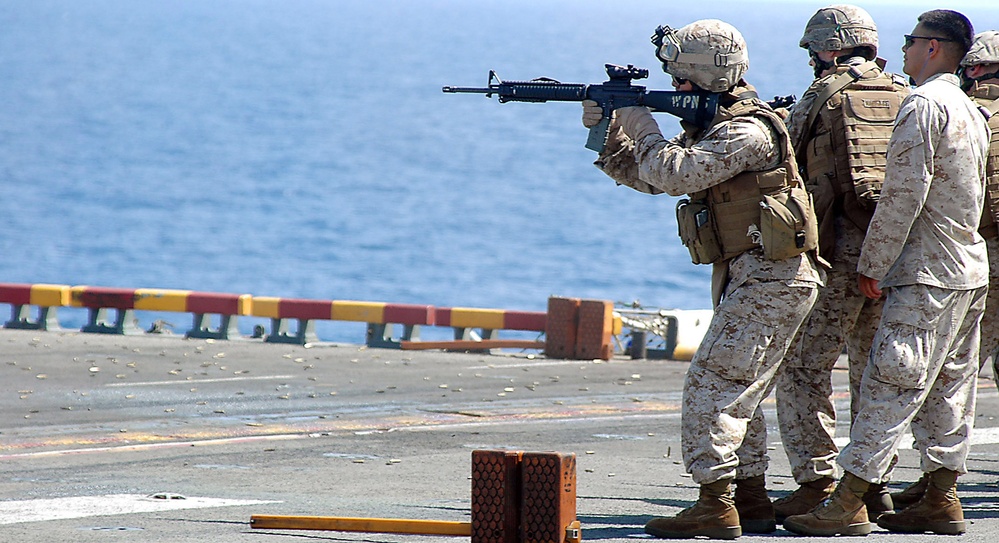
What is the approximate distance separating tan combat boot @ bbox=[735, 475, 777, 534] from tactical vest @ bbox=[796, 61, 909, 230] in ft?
4.09

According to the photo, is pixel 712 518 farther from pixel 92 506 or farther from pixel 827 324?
pixel 92 506

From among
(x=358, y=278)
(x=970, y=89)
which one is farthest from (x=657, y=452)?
(x=358, y=278)

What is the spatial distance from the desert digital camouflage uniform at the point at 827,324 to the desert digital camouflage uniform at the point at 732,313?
560 millimetres

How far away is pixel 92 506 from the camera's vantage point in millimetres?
7492

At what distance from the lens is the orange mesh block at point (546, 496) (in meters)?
5.90

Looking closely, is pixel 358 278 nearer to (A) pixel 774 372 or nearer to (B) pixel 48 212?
(B) pixel 48 212

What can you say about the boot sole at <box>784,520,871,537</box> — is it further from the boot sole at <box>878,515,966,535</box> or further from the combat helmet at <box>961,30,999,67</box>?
the combat helmet at <box>961,30,999,67</box>

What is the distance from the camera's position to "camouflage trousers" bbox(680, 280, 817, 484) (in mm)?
6598

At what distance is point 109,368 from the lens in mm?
14391

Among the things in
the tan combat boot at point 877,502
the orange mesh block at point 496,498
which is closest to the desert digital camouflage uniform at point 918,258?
the tan combat boot at point 877,502

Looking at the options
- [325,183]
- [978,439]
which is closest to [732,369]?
[978,439]

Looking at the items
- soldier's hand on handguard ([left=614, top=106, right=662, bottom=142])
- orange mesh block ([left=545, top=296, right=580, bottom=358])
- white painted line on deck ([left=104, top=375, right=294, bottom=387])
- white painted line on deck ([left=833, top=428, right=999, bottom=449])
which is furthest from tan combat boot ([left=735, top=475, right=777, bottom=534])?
orange mesh block ([left=545, top=296, right=580, bottom=358])

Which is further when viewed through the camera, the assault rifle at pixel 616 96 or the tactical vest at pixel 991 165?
the tactical vest at pixel 991 165

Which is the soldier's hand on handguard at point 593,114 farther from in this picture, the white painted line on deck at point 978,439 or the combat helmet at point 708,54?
the white painted line on deck at point 978,439
